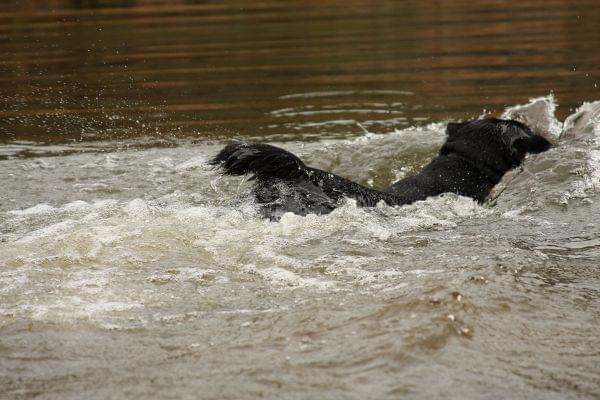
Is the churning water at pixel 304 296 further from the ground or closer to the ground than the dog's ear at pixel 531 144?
closer to the ground

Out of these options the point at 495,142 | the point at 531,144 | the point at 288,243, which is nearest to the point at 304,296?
the point at 288,243

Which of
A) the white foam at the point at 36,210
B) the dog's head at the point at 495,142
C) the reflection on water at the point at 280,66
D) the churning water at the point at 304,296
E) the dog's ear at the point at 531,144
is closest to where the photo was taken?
the churning water at the point at 304,296

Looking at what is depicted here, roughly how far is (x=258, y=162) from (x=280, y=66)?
690 centimetres

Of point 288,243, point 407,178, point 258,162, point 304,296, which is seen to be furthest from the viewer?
point 407,178

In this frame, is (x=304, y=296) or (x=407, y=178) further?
(x=407, y=178)

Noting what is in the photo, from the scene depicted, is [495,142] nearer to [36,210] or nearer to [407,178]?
[407,178]

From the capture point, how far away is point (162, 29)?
48.3 ft

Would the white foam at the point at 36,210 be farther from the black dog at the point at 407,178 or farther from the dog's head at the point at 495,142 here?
the dog's head at the point at 495,142

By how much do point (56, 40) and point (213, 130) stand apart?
614 centimetres

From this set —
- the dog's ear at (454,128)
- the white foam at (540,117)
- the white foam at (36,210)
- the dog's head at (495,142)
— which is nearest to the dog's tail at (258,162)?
the white foam at (36,210)

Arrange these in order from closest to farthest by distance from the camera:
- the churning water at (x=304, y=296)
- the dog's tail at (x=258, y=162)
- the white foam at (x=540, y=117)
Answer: the churning water at (x=304, y=296) → the dog's tail at (x=258, y=162) → the white foam at (x=540, y=117)

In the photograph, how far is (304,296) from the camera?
3.91 meters

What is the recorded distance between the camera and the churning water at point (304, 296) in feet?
10.2

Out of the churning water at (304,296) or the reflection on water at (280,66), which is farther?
the reflection on water at (280,66)
